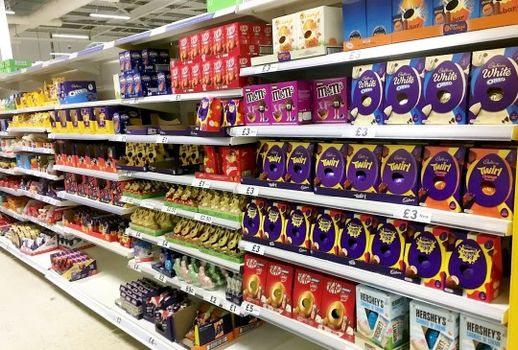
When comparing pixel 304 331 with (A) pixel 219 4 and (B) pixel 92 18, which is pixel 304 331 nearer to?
(A) pixel 219 4

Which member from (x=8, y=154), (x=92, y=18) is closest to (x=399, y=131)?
(x=8, y=154)

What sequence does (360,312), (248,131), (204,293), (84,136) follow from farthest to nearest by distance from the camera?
(84,136), (204,293), (248,131), (360,312)

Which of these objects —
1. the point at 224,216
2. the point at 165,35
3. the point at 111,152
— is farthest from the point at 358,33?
the point at 111,152

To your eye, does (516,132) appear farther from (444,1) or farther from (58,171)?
(58,171)

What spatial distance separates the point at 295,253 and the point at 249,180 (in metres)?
0.47

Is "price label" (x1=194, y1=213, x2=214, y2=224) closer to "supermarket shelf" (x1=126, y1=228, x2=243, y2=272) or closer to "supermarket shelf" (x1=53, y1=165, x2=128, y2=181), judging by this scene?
"supermarket shelf" (x1=126, y1=228, x2=243, y2=272)

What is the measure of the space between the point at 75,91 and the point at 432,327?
3650 mm

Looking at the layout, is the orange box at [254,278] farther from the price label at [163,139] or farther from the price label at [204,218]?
the price label at [163,139]

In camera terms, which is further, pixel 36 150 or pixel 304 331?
pixel 36 150

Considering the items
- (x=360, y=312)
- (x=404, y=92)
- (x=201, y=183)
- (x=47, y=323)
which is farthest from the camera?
(x=47, y=323)

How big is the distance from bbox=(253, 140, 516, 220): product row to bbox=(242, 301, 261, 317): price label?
70cm

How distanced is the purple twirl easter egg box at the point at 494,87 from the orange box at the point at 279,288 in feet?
3.88

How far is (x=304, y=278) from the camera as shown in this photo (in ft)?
6.89

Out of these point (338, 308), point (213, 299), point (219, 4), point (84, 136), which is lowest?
point (213, 299)
